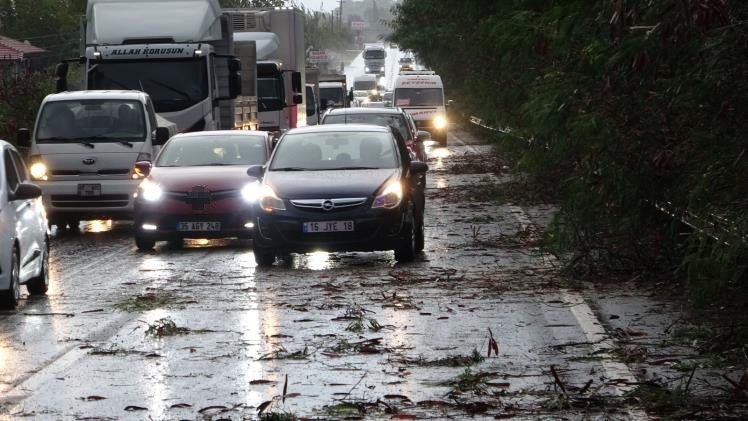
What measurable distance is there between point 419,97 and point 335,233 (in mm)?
40949

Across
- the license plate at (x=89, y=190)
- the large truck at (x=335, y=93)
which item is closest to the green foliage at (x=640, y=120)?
the license plate at (x=89, y=190)

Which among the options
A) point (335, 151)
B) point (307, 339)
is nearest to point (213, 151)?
point (335, 151)

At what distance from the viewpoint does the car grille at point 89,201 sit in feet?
73.5

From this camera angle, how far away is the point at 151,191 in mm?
19984

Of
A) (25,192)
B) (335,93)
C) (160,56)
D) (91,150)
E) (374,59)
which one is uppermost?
(160,56)

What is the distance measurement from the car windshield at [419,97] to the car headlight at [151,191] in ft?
123

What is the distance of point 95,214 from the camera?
885 inches

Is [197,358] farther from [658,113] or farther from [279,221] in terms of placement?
[279,221]

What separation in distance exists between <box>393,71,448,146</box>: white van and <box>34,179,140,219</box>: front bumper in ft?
109

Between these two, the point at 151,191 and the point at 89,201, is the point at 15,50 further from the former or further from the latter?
the point at 151,191

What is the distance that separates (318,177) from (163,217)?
2.76 meters

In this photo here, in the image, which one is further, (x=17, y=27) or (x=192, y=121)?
(x=17, y=27)

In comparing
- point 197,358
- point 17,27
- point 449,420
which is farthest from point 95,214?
point 17,27

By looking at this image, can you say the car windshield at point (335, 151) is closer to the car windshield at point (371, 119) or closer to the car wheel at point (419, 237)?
the car wheel at point (419, 237)
